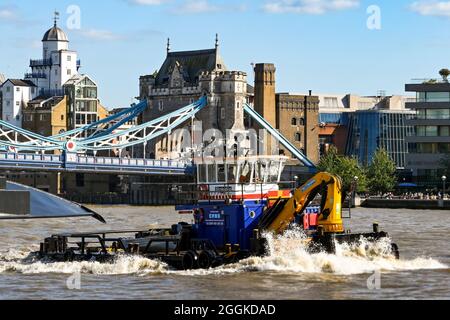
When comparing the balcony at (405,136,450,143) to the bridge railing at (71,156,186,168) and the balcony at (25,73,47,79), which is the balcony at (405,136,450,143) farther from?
the balcony at (25,73,47,79)

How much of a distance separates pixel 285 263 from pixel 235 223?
2.24 m

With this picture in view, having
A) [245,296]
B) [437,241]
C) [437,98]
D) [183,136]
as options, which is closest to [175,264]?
[245,296]

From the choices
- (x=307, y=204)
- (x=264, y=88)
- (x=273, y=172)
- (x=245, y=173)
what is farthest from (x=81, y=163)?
(x=307, y=204)

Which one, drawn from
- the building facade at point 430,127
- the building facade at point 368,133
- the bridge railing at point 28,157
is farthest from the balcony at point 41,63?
the building facade at point 430,127

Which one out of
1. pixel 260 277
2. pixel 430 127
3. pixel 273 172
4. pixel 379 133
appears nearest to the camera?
pixel 260 277

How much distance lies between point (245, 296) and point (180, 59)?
125109mm

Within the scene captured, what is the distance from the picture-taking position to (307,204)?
3825 cm

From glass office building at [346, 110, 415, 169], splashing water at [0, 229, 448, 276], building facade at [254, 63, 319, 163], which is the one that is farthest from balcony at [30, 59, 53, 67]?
splashing water at [0, 229, 448, 276]

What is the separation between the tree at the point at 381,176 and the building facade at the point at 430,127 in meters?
2.87

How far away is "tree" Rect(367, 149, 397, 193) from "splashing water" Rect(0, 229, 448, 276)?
88802 millimetres

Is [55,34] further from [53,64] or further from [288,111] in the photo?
[288,111]

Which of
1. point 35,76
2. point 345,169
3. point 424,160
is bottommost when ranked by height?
point 345,169

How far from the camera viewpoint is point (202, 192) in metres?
39.7

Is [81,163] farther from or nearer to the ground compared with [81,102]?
nearer to the ground
